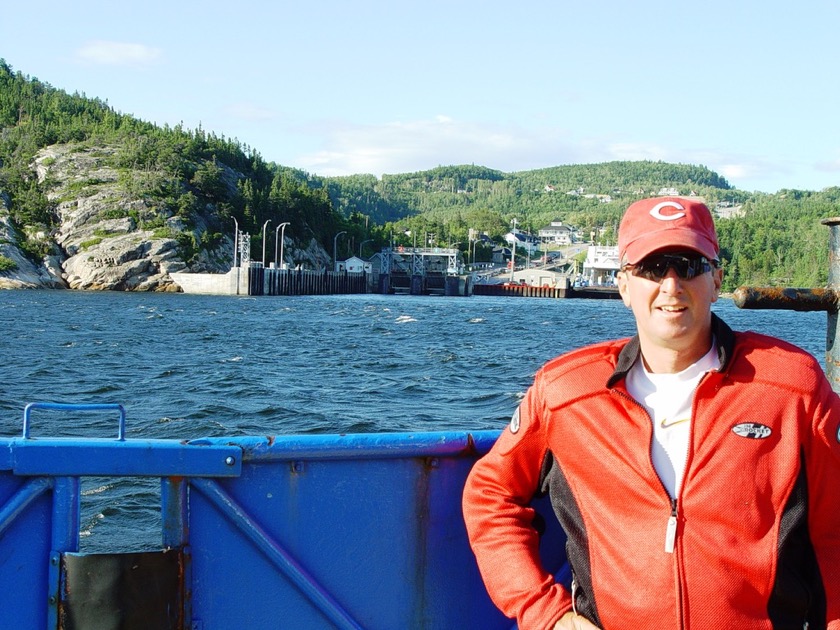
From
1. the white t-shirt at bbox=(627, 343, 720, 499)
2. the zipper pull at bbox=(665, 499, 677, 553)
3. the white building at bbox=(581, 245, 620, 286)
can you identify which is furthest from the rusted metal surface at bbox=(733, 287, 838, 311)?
the white building at bbox=(581, 245, 620, 286)

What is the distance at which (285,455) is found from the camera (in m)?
3.11

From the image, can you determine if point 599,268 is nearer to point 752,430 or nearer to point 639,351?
point 639,351

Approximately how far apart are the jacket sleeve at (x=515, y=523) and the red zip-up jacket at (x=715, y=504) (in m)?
0.01

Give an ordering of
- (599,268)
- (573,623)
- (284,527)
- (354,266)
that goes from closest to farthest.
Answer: (573,623) → (284,527) → (354,266) → (599,268)

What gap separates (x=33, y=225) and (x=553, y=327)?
74.8m

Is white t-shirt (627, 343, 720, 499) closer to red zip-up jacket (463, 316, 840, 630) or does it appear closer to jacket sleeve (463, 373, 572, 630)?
red zip-up jacket (463, 316, 840, 630)

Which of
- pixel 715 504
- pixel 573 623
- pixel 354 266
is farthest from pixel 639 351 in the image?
pixel 354 266

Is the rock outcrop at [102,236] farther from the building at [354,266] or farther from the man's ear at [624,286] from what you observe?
the man's ear at [624,286]

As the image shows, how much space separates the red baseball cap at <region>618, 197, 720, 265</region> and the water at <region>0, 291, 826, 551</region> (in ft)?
12.2

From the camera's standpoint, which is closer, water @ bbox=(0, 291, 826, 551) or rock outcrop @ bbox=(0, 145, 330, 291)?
water @ bbox=(0, 291, 826, 551)

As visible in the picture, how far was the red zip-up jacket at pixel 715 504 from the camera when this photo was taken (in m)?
2.52

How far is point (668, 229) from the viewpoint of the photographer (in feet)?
8.83

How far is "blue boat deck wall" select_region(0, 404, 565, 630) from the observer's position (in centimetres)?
290

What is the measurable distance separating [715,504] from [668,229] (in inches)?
29.9
